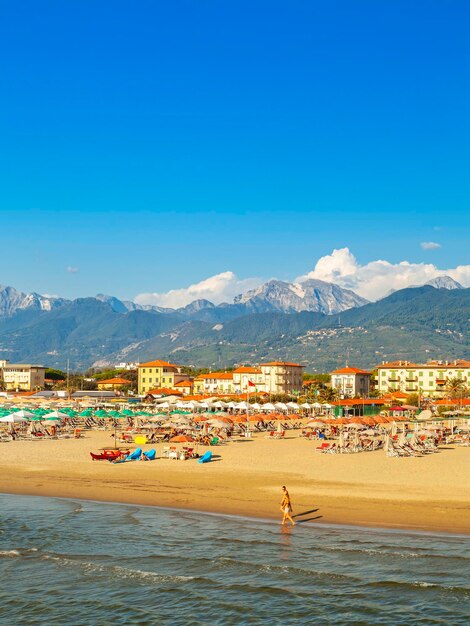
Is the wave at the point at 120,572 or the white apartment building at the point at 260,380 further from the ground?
the white apartment building at the point at 260,380

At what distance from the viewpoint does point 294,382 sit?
152 meters

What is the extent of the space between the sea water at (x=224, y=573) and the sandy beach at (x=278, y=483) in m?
2.36

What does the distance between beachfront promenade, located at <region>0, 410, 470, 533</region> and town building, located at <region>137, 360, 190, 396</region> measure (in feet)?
380

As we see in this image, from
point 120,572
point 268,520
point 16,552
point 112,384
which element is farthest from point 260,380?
point 120,572

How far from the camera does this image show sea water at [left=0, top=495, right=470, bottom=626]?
15844mm

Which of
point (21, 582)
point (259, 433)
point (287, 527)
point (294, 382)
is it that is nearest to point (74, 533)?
point (21, 582)

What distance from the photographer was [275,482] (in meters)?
31.2

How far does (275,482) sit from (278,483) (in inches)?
12.6

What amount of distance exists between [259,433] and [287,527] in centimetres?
3838

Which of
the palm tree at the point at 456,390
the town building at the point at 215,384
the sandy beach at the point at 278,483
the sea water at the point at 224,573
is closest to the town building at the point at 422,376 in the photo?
the palm tree at the point at 456,390

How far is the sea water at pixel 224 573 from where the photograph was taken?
52.0 ft

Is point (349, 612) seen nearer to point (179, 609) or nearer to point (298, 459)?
point (179, 609)

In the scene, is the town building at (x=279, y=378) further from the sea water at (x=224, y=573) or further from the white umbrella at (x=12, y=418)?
the sea water at (x=224, y=573)

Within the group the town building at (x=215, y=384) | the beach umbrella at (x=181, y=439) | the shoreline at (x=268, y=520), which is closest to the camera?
the shoreline at (x=268, y=520)
